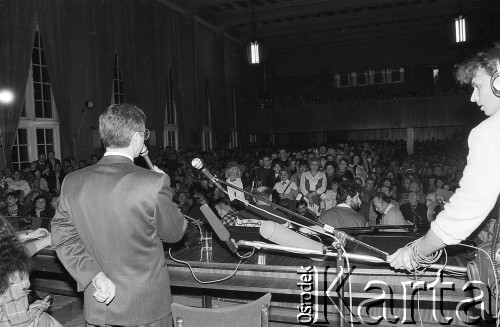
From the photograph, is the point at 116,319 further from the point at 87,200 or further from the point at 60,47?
the point at 60,47

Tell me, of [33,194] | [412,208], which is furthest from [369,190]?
[33,194]

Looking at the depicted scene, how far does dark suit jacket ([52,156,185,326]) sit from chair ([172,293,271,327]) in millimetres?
239

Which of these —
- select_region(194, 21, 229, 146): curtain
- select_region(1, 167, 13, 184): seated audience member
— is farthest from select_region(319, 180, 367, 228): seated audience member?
select_region(194, 21, 229, 146): curtain

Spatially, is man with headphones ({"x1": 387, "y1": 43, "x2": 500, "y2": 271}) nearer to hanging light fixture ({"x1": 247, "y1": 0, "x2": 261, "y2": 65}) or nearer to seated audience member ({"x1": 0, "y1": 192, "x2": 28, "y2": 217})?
seated audience member ({"x1": 0, "y1": 192, "x2": 28, "y2": 217})

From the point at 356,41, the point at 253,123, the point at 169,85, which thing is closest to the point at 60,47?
the point at 169,85

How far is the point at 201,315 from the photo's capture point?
171cm

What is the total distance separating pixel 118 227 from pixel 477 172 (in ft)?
4.60

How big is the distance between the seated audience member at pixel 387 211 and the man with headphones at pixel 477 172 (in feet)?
10.00

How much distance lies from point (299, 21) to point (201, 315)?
681 inches

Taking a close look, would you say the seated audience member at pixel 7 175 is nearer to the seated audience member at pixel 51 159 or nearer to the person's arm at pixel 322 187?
the seated audience member at pixel 51 159

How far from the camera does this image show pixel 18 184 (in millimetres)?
7312

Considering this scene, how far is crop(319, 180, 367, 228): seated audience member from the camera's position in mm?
3711

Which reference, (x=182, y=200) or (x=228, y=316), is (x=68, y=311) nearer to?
(x=182, y=200)

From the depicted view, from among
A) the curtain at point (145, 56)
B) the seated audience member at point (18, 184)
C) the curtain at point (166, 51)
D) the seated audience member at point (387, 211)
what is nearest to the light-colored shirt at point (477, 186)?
the seated audience member at point (387, 211)
